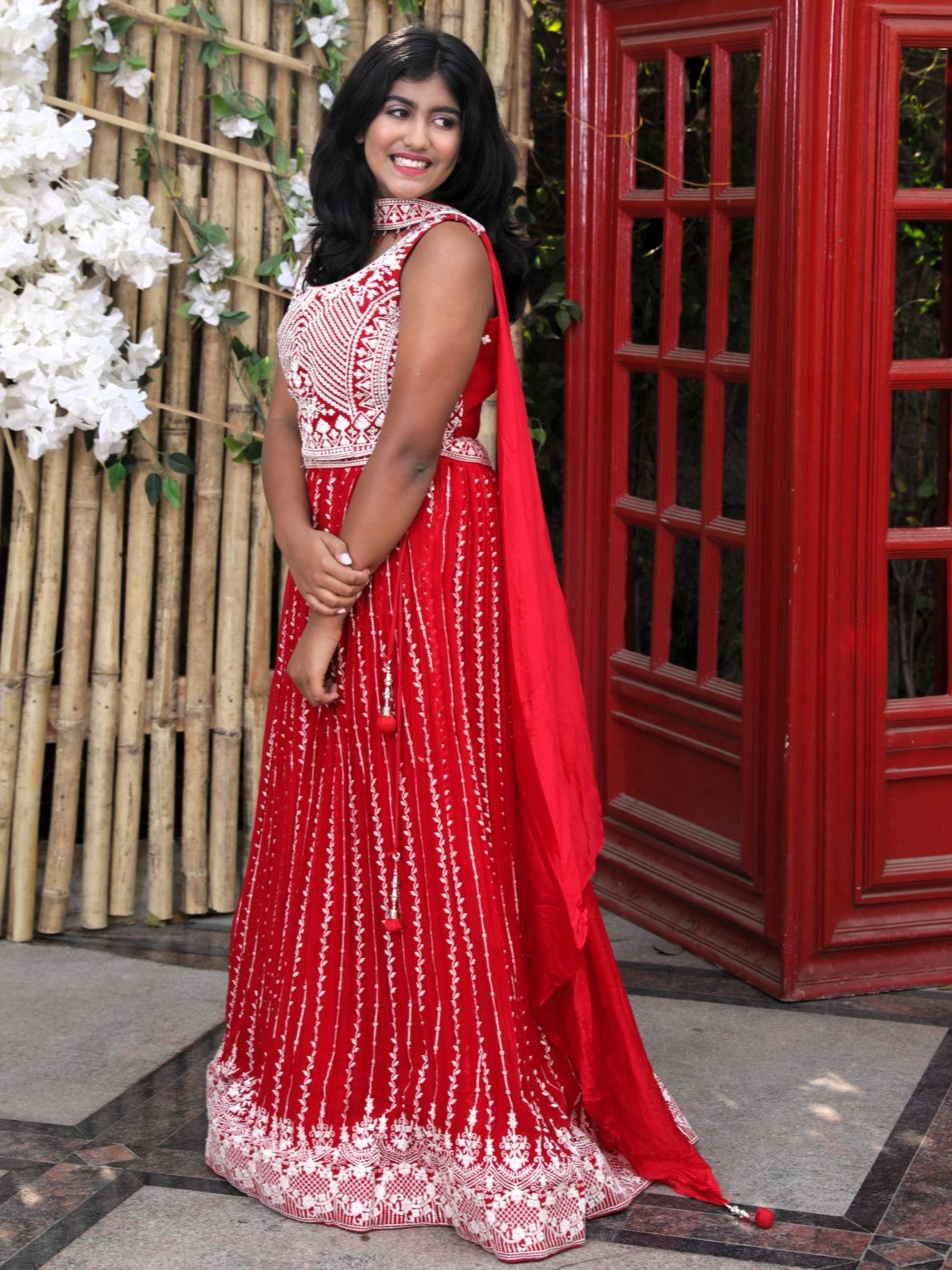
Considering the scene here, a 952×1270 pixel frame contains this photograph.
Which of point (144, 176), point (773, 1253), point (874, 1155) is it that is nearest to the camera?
point (773, 1253)

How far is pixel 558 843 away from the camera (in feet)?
8.30

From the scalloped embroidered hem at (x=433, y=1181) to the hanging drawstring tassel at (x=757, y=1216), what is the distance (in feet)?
0.51

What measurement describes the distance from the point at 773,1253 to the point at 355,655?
1.11 m

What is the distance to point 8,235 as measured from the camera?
344cm

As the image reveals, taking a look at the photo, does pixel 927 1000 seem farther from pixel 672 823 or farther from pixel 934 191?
pixel 934 191

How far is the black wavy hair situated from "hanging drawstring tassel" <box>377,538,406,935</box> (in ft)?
1.62

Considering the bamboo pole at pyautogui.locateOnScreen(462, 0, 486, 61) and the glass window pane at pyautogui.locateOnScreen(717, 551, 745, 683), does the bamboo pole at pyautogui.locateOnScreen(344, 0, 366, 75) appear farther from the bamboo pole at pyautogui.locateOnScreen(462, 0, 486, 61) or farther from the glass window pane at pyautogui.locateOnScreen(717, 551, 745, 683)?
the glass window pane at pyautogui.locateOnScreen(717, 551, 745, 683)

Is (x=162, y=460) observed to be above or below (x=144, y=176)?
below

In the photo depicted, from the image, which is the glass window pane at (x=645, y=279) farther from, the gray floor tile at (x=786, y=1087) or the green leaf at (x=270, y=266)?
the gray floor tile at (x=786, y=1087)

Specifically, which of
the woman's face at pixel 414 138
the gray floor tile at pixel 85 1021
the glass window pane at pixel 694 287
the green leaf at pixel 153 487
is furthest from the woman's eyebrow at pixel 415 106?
the glass window pane at pixel 694 287

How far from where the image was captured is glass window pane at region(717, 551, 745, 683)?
4.83 meters

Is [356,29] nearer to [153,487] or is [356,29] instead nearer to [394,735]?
[153,487]

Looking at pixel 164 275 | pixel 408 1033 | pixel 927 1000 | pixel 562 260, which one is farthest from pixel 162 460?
pixel 927 1000

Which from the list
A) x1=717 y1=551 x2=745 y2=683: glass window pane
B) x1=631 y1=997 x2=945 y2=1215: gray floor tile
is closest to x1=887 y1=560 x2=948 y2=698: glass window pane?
x1=717 y1=551 x2=745 y2=683: glass window pane
